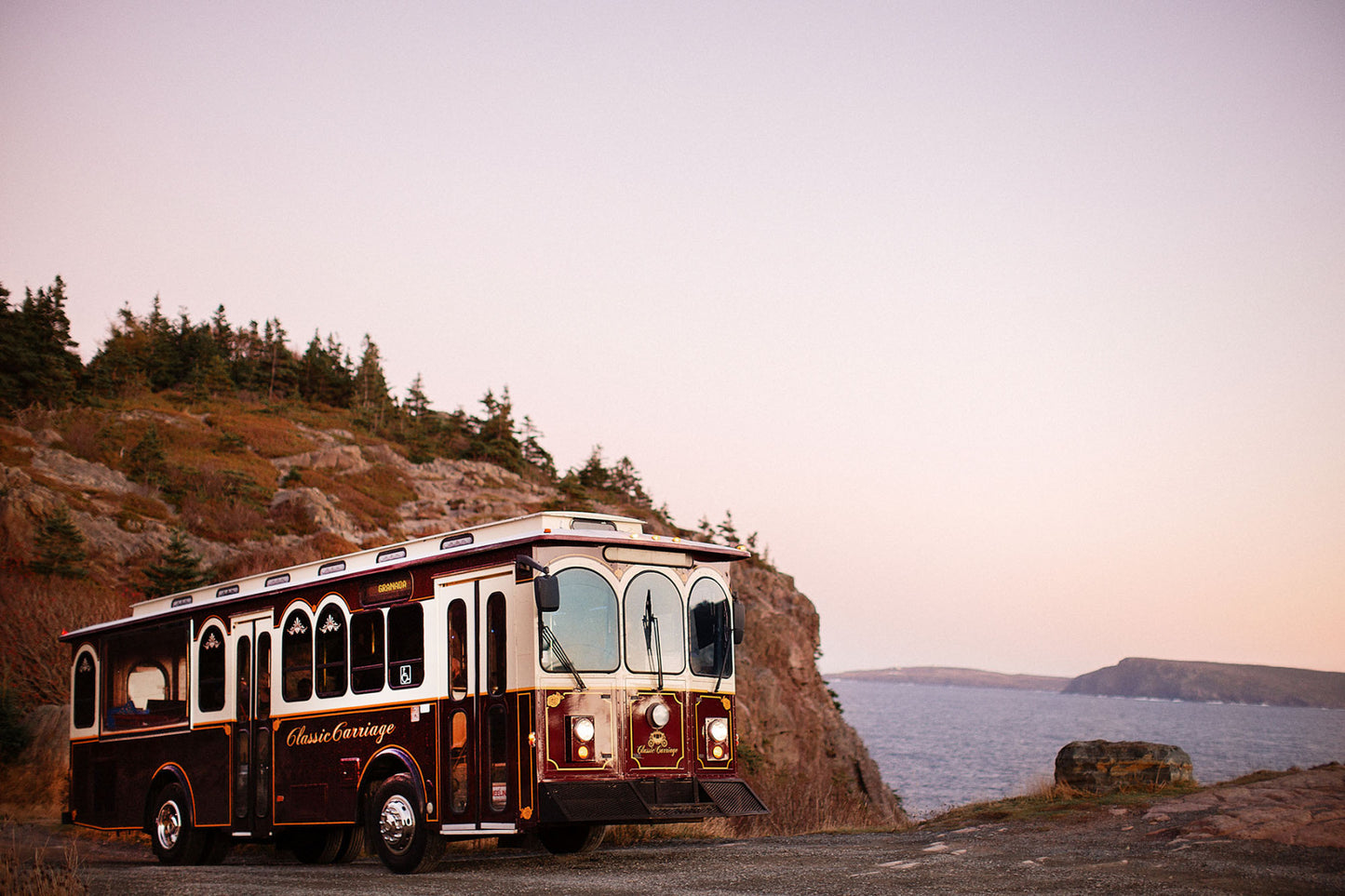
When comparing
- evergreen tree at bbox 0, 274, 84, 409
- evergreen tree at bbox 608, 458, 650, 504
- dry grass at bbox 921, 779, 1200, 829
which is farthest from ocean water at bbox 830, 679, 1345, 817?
evergreen tree at bbox 0, 274, 84, 409

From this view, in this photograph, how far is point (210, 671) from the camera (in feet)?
47.3

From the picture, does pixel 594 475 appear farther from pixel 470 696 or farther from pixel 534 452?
pixel 470 696

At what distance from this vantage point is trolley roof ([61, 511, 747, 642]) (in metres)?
10.8

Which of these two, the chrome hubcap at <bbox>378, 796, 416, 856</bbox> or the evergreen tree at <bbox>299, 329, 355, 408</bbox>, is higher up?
the evergreen tree at <bbox>299, 329, 355, 408</bbox>

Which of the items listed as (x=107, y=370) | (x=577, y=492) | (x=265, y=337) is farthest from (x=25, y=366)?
(x=265, y=337)

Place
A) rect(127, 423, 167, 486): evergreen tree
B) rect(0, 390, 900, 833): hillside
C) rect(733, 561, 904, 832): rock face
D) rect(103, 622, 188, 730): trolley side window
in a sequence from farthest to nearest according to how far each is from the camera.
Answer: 1. rect(127, 423, 167, 486): evergreen tree
2. rect(733, 561, 904, 832): rock face
3. rect(0, 390, 900, 833): hillside
4. rect(103, 622, 188, 730): trolley side window

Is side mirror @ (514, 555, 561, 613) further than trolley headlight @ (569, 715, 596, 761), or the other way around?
trolley headlight @ (569, 715, 596, 761)

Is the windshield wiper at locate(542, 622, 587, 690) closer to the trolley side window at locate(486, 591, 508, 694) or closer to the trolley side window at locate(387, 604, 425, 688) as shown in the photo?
the trolley side window at locate(486, 591, 508, 694)

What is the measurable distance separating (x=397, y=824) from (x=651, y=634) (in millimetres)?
3226

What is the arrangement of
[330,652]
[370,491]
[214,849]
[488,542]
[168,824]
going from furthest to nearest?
[370,491], [168,824], [214,849], [330,652], [488,542]

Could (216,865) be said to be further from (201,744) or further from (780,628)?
(780,628)

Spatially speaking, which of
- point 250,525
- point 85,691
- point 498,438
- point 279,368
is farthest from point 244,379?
point 85,691

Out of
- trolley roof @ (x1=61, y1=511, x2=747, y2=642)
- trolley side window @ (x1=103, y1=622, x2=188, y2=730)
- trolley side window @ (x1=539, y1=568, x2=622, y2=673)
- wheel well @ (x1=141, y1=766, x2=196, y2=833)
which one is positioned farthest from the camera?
trolley side window @ (x1=103, y1=622, x2=188, y2=730)

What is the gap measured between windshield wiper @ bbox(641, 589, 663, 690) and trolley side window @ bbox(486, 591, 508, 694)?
1448 millimetres
